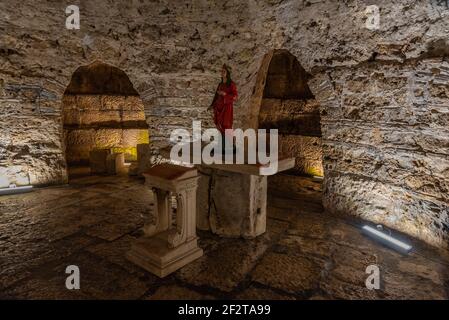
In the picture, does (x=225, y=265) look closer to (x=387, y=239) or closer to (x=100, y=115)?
(x=387, y=239)

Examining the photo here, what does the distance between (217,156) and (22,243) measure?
109 inches

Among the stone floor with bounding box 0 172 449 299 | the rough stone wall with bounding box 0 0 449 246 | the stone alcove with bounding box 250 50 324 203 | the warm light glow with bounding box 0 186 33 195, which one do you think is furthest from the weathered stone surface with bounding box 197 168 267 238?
the warm light glow with bounding box 0 186 33 195

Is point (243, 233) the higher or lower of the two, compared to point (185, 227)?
lower

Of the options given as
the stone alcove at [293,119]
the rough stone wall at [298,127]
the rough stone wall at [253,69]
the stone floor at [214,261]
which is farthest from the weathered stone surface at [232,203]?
the rough stone wall at [298,127]

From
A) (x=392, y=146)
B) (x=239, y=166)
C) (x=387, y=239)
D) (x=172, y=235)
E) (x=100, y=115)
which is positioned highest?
(x=100, y=115)

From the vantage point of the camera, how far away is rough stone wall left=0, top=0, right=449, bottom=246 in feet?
12.4

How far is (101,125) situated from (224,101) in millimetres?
6038

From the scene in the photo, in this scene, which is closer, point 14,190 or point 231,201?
point 231,201

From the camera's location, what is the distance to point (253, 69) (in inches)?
226

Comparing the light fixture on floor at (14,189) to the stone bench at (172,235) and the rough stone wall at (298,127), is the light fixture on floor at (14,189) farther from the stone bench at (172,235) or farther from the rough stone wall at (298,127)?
the rough stone wall at (298,127)

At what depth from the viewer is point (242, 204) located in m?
3.89

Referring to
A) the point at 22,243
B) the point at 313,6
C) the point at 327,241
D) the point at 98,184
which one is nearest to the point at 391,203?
the point at 327,241

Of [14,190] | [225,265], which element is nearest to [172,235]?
[225,265]
